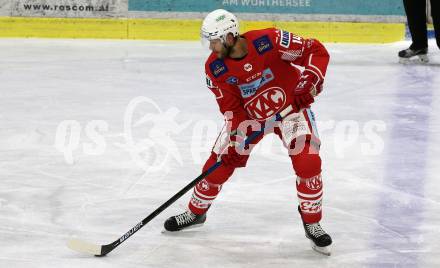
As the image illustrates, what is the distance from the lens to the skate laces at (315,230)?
12.2ft

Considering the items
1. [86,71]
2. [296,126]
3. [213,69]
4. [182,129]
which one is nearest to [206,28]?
[213,69]

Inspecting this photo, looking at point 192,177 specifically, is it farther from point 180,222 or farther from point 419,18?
point 419,18

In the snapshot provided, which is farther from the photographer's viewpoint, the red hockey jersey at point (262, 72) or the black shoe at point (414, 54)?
the black shoe at point (414, 54)

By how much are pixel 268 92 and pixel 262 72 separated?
0.30 ft

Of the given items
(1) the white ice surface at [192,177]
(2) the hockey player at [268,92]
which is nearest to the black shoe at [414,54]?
(1) the white ice surface at [192,177]

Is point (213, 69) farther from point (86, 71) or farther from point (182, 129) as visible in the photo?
point (86, 71)

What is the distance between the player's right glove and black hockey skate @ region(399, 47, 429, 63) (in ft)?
18.4

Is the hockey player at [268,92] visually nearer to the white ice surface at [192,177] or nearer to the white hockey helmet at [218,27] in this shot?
the white hockey helmet at [218,27]

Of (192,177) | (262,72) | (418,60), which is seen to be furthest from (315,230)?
(418,60)

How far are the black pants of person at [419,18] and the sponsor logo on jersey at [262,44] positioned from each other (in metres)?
5.61

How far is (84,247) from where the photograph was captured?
12.0ft

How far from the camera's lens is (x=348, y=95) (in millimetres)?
7453

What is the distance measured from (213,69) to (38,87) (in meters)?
3.97

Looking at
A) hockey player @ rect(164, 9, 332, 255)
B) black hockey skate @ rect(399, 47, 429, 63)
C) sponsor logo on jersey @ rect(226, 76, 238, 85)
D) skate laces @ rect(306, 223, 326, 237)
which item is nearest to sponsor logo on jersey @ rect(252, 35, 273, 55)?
hockey player @ rect(164, 9, 332, 255)
